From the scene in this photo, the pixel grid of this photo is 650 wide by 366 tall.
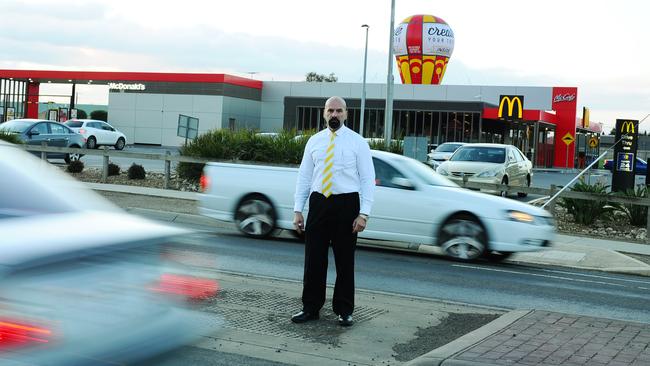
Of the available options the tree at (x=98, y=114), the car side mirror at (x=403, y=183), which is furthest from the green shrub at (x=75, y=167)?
the tree at (x=98, y=114)

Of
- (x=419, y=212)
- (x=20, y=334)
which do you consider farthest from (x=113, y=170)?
(x=20, y=334)

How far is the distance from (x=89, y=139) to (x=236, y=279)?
118 ft

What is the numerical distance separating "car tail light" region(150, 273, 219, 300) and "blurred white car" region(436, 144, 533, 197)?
60.6ft

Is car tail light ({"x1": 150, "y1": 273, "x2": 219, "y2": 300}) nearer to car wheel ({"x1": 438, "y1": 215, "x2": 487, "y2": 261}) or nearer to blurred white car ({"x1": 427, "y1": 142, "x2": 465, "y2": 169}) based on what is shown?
car wheel ({"x1": 438, "y1": 215, "x2": 487, "y2": 261})

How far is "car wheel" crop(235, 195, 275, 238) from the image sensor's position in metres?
12.9

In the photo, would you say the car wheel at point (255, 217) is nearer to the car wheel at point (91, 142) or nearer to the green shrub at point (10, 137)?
the green shrub at point (10, 137)

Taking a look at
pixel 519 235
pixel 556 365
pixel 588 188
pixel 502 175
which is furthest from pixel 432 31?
pixel 556 365

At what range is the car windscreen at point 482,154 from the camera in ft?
77.8

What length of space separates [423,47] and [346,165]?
57393 mm

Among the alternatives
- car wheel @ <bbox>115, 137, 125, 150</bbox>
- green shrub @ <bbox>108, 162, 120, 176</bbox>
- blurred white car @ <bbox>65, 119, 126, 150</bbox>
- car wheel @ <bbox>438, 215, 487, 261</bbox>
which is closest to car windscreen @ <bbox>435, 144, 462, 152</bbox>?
green shrub @ <bbox>108, 162, 120, 176</bbox>

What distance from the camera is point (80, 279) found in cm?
341

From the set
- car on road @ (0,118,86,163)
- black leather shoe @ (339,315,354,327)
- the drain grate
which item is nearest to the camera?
the drain grate

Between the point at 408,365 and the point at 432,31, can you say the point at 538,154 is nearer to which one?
the point at 432,31

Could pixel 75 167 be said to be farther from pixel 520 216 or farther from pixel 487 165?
pixel 520 216
